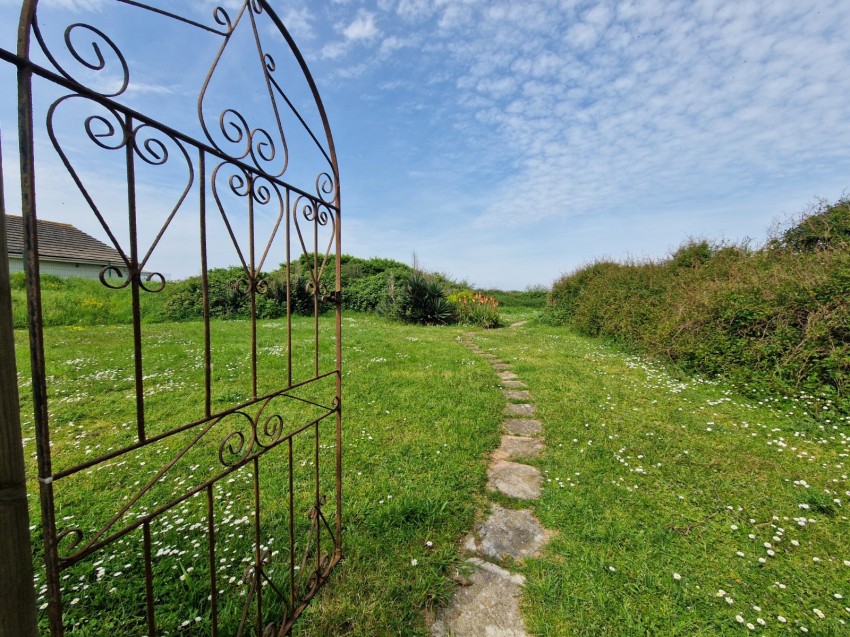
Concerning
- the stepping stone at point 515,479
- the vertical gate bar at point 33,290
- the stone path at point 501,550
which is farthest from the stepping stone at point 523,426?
the vertical gate bar at point 33,290

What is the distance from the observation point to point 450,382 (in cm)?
484

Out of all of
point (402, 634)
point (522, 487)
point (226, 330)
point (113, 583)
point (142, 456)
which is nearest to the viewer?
point (402, 634)

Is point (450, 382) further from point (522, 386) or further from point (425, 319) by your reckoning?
point (425, 319)

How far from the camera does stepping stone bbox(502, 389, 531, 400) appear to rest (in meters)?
4.43

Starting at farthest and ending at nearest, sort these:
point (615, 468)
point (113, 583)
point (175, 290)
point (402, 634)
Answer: point (175, 290), point (615, 468), point (113, 583), point (402, 634)

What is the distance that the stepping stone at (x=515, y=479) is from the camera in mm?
2455

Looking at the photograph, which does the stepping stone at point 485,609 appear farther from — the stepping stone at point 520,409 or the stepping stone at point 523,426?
the stepping stone at point 520,409

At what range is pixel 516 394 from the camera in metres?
4.57

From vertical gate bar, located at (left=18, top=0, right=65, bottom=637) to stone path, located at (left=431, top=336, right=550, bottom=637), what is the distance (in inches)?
55.8

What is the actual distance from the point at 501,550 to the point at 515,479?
2.39 feet

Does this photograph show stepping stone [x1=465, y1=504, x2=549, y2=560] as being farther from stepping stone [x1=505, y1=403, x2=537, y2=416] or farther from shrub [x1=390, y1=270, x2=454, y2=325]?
shrub [x1=390, y1=270, x2=454, y2=325]

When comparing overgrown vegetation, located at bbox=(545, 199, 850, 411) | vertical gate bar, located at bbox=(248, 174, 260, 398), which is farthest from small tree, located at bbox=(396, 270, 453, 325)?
vertical gate bar, located at bbox=(248, 174, 260, 398)

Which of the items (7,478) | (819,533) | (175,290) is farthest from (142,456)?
(175,290)

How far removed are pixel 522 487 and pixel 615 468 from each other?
81 cm
